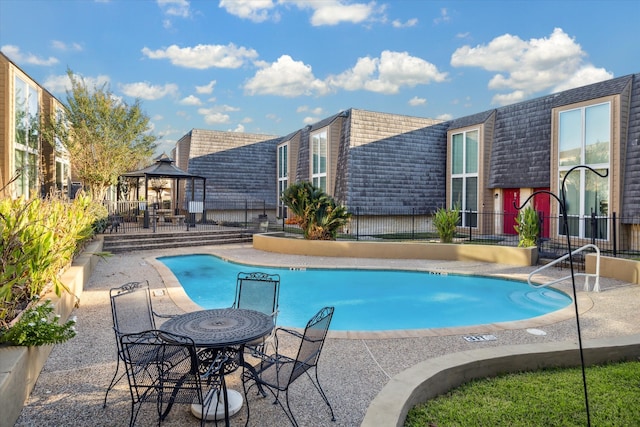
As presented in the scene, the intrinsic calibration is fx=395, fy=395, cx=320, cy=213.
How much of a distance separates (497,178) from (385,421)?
16.3 meters

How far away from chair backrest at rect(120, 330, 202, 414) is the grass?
1682 millimetres

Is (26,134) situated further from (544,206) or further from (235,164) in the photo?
(544,206)

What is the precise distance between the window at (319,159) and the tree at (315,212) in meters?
6.04

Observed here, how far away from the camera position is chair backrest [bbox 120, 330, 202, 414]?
2.81 m

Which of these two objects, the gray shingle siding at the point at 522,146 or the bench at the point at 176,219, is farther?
the bench at the point at 176,219

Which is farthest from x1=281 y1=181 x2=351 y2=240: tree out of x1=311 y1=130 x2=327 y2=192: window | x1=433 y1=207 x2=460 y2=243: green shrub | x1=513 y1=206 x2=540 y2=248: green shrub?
x1=311 y1=130 x2=327 y2=192: window

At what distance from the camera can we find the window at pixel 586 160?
42.5 feet

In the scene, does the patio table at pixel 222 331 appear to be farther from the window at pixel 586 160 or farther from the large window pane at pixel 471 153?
the large window pane at pixel 471 153

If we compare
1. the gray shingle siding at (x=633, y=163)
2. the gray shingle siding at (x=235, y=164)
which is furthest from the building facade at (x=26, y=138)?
the gray shingle siding at (x=633, y=163)

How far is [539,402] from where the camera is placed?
11.1 feet

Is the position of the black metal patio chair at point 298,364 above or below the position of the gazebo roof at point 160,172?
below

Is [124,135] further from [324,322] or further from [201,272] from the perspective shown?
[324,322]

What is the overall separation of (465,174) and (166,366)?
694 inches

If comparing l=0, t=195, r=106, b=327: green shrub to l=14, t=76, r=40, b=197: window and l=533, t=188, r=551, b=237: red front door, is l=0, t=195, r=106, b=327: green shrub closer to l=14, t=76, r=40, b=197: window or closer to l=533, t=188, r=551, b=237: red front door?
l=14, t=76, r=40, b=197: window
